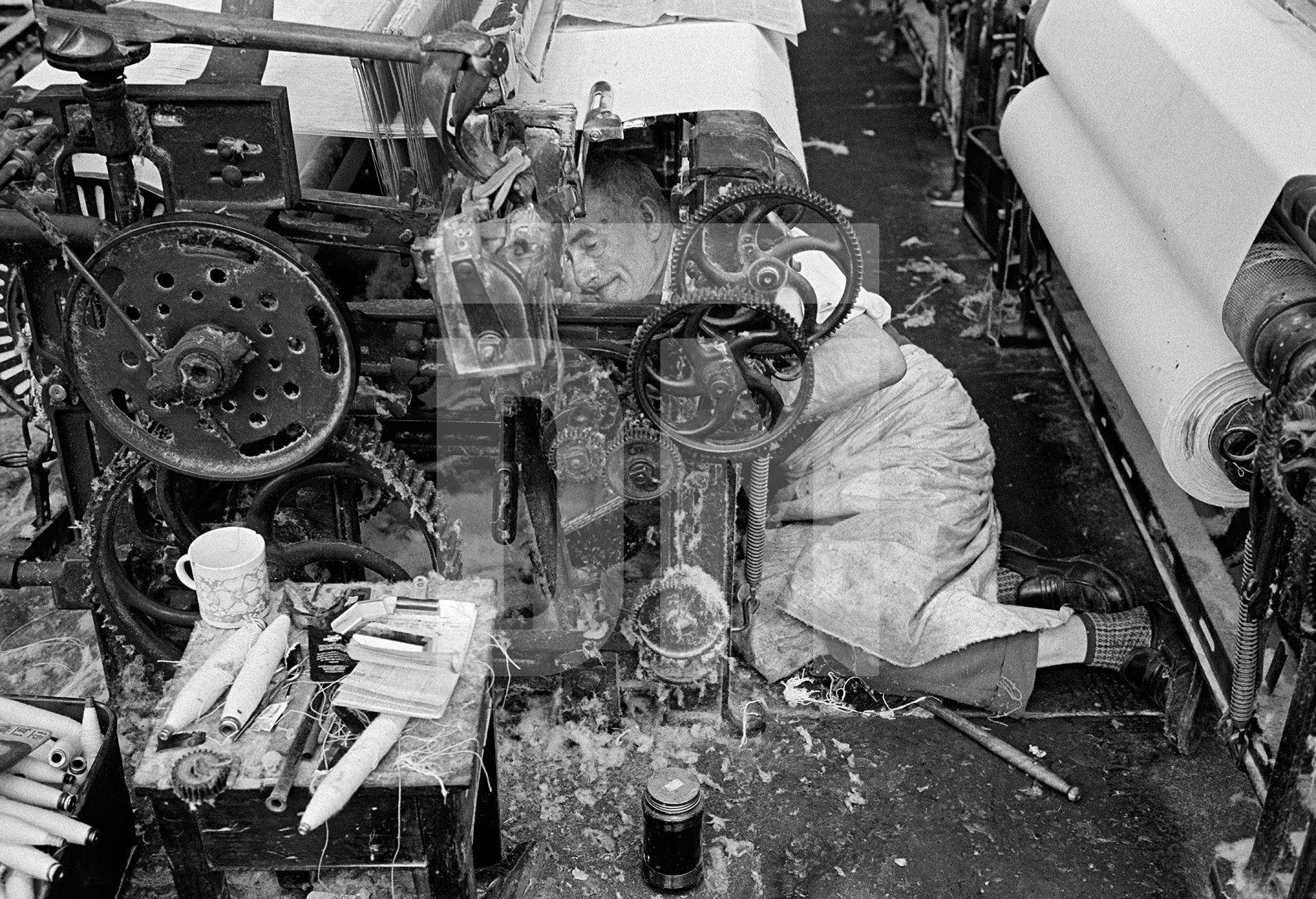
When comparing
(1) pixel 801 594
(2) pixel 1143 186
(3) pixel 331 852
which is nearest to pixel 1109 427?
(2) pixel 1143 186

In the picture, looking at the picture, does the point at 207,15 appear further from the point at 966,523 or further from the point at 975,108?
the point at 975,108

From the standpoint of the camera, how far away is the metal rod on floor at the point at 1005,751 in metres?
3.80

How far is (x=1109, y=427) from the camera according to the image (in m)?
4.65

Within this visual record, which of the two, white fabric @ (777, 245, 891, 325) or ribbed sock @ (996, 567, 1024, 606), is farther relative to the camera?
ribbed sock @ (996, 567, 1024, 606)

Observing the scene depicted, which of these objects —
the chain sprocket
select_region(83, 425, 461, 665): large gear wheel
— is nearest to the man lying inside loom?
select_region(83, 425, 461, 665): large gear wheel

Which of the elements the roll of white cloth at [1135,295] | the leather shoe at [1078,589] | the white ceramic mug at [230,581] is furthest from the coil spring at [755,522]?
the white ceramic mug at [230,581]

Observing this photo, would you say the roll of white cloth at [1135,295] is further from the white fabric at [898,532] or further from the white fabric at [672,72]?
the white fabric at [672,72]

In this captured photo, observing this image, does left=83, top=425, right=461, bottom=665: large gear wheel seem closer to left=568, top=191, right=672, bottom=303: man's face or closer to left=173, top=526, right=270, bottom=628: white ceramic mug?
left=173, top=526, right=270, bottom=628: white ceramic mug

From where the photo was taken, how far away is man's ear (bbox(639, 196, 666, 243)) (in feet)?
13.8

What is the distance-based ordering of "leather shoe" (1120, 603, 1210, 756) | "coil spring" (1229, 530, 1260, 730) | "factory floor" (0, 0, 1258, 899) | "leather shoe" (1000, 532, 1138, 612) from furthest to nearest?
"leather shoe" (1000, 532, 1138, 612) < "leather shoe" (1120, 603, 1210, 756) < "factory floor" (0, 0, 1258, 899) < "coil spring" (1229, 530, 1260, 730)

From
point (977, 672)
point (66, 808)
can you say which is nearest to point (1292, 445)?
point (977, 672)

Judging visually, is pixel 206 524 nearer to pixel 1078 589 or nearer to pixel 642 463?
pixel 642 463

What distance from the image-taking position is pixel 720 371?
10.6 feet

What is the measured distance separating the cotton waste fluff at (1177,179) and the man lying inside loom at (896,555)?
2.15ft
